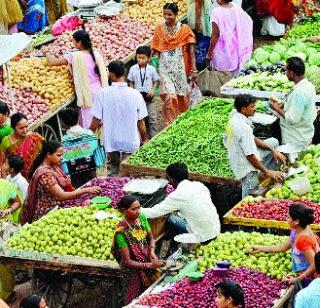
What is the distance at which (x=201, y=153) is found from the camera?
12078mm

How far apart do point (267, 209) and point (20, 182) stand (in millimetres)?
2335

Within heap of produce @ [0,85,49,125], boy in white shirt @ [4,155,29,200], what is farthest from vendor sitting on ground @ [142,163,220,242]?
heap of produce @ [0,85,49,125]

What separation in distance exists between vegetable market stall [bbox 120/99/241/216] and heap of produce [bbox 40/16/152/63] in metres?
2.24

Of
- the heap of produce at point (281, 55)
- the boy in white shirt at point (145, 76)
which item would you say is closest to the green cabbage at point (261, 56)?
the heap of produce at point (281, 55)

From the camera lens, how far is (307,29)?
1577 cm

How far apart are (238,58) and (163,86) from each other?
112 cm

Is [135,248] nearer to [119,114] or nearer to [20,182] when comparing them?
[20,182]

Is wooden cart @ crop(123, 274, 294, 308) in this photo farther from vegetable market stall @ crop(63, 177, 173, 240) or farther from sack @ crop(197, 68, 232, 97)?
sack @ crop(197, 68, 232, 97)

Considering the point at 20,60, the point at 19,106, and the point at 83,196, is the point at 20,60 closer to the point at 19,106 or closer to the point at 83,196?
the point at 19,106

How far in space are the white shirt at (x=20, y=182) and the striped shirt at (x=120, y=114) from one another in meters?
1.75

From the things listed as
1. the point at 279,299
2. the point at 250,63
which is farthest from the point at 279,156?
the point at 250,63

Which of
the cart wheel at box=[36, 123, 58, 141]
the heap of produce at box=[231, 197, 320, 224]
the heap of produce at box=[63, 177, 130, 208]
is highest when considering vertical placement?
the heap of produce at box=[63, 177, 130, 208]

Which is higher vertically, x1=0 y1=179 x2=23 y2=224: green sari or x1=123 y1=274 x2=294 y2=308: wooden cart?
x1=0 y1=179 x2=23 y2=224: green sari

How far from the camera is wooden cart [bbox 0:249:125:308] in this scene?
971cm
